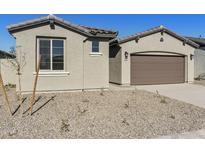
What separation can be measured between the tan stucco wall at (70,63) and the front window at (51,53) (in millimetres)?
312

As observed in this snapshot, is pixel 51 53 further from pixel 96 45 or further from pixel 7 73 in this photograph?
pixel 7 73

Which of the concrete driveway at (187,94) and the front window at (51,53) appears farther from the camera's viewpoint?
the front window at (51,53)

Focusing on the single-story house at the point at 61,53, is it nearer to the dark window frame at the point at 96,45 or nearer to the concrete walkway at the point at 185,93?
the dark window frame at the point at 96,45

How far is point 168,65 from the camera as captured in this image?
747 inches

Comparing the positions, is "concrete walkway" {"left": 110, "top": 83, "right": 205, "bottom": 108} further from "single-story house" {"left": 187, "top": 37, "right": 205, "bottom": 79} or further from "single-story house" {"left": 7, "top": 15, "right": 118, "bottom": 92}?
"single-story house" {"left": 187, "top": 37, "right": 205, "bottom": 79}

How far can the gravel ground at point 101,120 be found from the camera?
600 centimetres

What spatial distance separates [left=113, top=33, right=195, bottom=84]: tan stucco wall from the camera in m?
17.2

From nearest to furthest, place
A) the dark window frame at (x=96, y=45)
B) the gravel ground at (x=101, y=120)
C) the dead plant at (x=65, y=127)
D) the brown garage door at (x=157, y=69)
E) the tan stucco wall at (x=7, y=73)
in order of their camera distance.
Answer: the gravel ground at (x=101, y=120) → the dead plant at (x=65, y=127) → the dark window frame at (x=96, y=45) → the tan stucco wall at (x=7, y=73) → the brown garage door at (x=157, y=69)

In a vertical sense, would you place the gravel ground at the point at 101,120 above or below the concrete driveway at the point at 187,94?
below

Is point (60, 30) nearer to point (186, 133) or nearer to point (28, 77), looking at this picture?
point (28, 77)

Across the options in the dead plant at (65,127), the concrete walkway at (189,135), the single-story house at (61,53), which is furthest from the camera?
the single-story house at (61,53)

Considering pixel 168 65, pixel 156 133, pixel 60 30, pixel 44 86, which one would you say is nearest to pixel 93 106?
pixel 156 133

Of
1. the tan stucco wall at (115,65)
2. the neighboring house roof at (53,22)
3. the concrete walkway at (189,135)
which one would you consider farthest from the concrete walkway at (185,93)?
the concrete walkway at (189,135)

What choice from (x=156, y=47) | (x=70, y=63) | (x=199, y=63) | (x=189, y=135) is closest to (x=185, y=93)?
(x=156, y=47)
